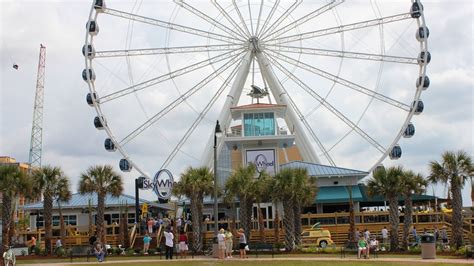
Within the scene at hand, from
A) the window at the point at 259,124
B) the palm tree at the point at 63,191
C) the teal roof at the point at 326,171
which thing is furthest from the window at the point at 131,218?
the palm tree at the point at 63,191

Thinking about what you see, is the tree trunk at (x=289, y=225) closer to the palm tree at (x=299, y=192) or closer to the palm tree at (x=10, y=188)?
the palm tree at (x=299, y=192)

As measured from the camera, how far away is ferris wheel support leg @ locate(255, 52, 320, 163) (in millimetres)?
52375

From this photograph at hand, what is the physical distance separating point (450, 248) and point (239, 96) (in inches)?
912

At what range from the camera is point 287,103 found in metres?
52.8

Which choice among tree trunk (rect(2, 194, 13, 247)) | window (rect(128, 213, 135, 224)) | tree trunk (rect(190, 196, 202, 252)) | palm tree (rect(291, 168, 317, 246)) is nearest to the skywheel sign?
window (rect(128, 213, 135, 224))

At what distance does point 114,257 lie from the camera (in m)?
38.2

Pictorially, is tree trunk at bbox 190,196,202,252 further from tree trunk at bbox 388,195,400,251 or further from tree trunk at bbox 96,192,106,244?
tree trunk at bbox 388,195,400,251

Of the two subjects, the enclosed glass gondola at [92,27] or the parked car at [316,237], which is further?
the enclosed glass gondola at [92,27]

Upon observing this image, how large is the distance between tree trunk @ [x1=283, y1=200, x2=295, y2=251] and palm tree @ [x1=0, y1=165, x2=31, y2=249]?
1470 centimetres

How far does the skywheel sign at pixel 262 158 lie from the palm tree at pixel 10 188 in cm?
2261

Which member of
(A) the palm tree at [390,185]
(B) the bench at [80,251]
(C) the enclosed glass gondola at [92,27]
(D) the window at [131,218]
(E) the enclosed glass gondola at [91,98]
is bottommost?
(B) the bench at [80,251]

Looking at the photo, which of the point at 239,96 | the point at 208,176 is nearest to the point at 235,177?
the point at 208,176

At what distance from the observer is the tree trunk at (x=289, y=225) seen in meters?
39.1

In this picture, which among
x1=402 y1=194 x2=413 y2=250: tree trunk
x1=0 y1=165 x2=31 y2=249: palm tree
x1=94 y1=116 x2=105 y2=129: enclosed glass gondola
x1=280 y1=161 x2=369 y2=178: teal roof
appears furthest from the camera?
x1=280 y1=161 x2=369 y2=178: teal roof
